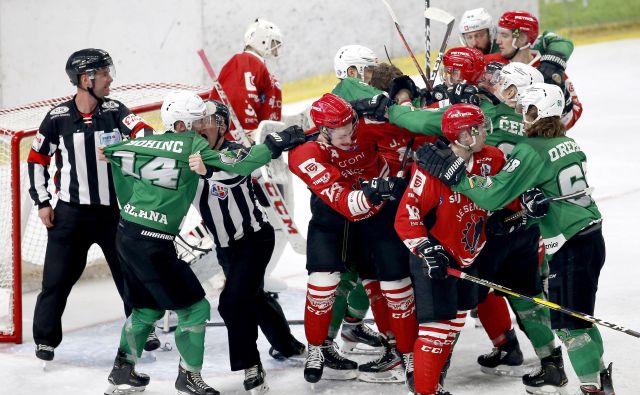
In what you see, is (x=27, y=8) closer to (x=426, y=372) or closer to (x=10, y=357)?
(x=10, y=357)

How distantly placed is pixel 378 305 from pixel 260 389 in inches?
24.3

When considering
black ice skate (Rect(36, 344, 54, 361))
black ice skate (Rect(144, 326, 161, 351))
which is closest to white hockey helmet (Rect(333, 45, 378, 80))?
black ice skate (Rect(144, 326, 161, 351))

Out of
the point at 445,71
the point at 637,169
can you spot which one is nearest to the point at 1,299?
the point at 445,71

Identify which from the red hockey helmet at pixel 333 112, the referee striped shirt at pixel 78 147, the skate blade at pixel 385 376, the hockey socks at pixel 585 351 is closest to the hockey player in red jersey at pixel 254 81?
the referee striped shirt at pixel 78 147

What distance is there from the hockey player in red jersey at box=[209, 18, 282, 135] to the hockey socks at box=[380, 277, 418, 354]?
186 centimetres

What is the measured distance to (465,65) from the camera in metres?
5.04

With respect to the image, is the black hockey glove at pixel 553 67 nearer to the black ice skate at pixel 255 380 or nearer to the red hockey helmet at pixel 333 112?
the red hockey helmet at pixel 333 112

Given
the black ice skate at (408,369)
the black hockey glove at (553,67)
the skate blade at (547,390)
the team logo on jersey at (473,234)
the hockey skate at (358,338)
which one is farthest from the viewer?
the black hockey glove at (553,67)

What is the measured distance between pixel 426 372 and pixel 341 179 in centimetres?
91

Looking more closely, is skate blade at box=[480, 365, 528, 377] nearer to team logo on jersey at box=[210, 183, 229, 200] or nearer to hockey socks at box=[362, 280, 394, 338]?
hockey socks at box=[362, 280, 394, 338]

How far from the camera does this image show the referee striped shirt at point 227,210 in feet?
16.3

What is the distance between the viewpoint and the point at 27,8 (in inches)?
358

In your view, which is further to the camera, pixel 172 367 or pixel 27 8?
pixel 27 8

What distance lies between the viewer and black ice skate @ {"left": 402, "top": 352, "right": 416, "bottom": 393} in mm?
4723
